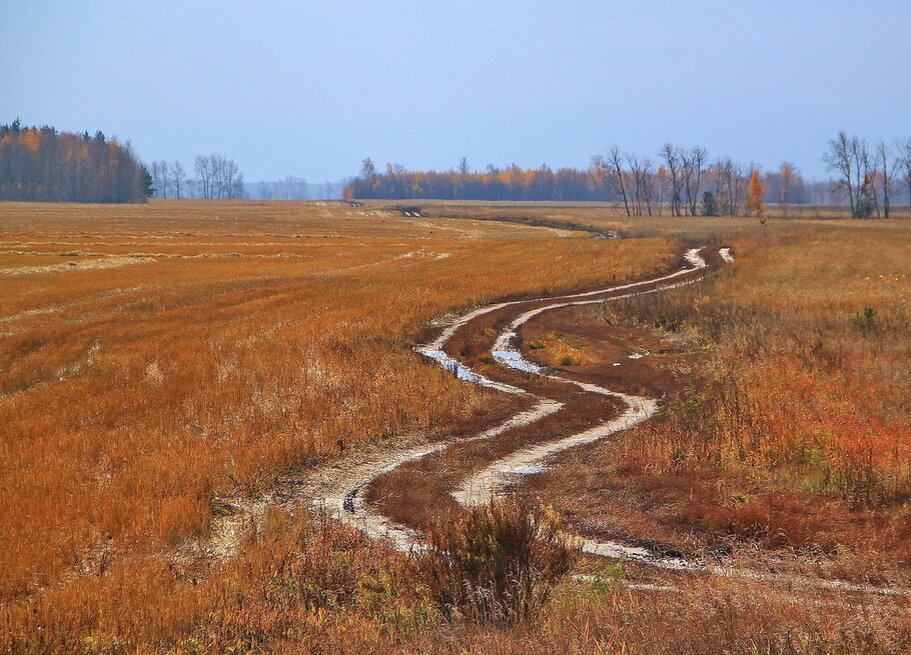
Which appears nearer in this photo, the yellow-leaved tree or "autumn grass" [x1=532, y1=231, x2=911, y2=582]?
"autumn grass" [x1=532, y1=231, x2=911, y2=582]

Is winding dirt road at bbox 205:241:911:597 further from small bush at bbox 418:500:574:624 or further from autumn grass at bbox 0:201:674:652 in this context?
small bush at bbox 418:500:574:624

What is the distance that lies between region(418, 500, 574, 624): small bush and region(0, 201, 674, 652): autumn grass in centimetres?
257

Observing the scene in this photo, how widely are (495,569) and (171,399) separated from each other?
14.2 metres

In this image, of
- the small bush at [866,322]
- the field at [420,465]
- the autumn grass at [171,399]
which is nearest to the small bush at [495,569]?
the field at [420,465]

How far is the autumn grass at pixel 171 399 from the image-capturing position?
948 cm

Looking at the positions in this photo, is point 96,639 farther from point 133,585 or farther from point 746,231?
point 746,231

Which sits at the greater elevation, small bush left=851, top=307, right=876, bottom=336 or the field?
small bush left=851, top=307, right=876, bottom=336

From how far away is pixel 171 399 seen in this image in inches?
799

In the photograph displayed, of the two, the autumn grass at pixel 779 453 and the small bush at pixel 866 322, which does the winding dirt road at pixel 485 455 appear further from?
the small bush at pixel 866 322

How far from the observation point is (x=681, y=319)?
33.2 metres

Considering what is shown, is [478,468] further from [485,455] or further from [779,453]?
[779,453]

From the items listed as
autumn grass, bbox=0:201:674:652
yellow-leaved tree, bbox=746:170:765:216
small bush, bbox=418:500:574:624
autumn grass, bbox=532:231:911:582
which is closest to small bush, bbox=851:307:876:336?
autumn grass, bbox=532:231:911:582

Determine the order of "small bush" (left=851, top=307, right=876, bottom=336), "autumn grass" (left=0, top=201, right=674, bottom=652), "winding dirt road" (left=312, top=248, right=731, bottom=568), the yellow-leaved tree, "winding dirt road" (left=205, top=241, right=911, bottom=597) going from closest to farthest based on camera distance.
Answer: "autumn grass" (left=0, top=201, right=674, bottom=652)
"winding dirt road" (left=205, top=241, right=911, bottom=597)
"winding dirt road" (left=312, top=248, right=731, bottom=568)
"small bush" (left=851, top=307, right=876, bottom=336)
the yellow-leaved tree

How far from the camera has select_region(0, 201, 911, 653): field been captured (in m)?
7.71
